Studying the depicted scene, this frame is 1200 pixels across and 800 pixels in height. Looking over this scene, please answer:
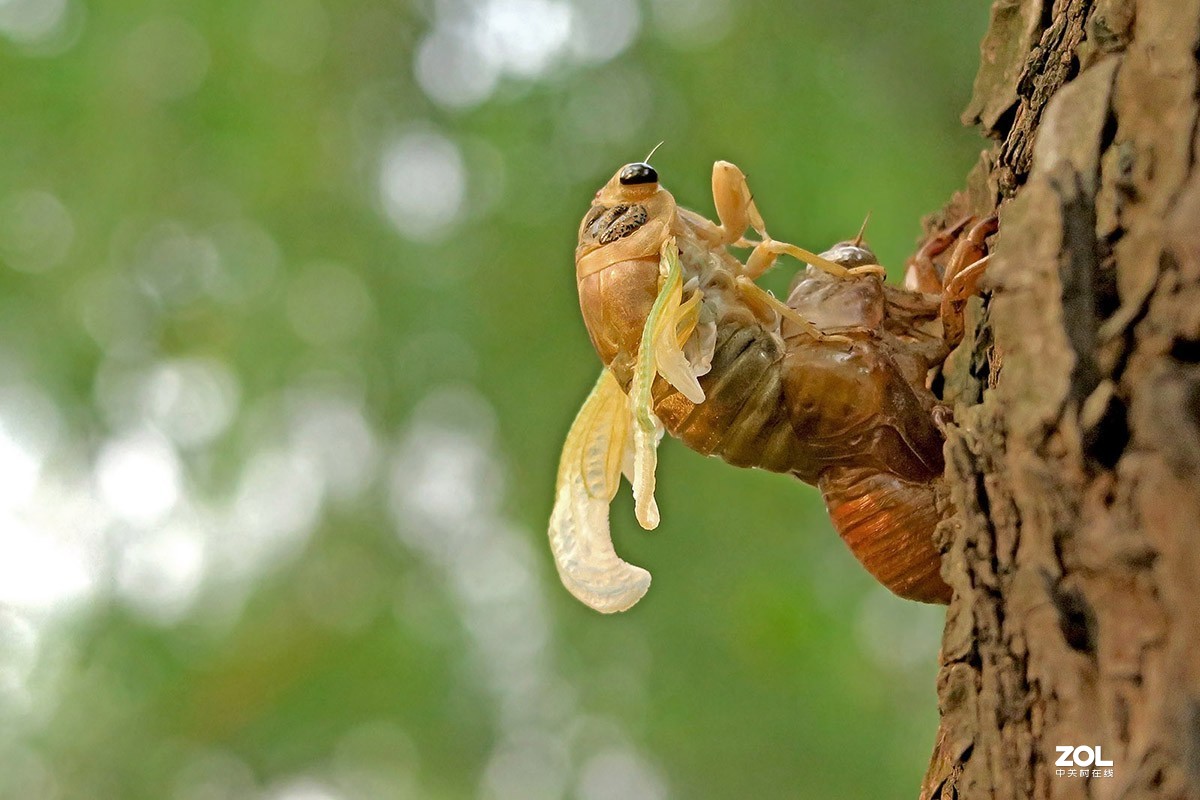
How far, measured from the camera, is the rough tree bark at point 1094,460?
2.02 ft

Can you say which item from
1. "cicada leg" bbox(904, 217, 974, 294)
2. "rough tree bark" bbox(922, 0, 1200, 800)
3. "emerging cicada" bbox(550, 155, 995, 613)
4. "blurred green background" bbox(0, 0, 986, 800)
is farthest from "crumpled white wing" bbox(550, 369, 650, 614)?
"blurred green background" bbox(0, 0, 986, 800)

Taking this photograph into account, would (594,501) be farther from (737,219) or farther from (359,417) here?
(359,417)

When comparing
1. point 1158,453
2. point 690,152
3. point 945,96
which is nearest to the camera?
point 1158,453

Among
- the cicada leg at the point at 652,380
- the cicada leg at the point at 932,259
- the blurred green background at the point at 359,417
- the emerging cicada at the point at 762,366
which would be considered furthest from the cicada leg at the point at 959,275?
the blurred green background at the point at 359,417

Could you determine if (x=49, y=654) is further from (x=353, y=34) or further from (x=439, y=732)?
(x=353, y=34)

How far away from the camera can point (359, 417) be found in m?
3.45

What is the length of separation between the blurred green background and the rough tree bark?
2.22m

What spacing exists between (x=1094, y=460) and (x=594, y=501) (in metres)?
0.64

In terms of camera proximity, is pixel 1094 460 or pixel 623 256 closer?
pixel 1094 460

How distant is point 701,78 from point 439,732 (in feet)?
6.61

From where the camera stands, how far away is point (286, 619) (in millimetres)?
3287

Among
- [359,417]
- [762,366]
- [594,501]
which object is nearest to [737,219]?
[762,366]

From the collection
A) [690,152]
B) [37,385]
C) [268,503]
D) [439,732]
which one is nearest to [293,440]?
[268,503]

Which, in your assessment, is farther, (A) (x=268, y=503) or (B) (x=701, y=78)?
(A) (x=268, y=503)
